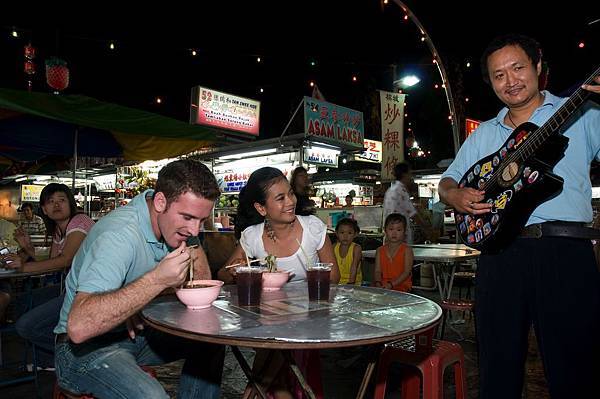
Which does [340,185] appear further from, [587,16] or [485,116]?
[587,16]

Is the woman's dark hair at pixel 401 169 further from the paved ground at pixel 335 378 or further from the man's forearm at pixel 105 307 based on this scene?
the man's forearm at pixel 105 307

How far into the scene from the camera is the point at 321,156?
9266 mm

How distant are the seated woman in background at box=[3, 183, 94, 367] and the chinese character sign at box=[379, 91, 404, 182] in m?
7.03

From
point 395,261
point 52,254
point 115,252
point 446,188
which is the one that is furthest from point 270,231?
point 52,254

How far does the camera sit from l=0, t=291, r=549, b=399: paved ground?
3.79m

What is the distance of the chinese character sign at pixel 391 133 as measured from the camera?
10.1 m

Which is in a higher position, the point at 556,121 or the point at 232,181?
the point at 232,181

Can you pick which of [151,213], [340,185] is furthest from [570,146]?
[340,185]

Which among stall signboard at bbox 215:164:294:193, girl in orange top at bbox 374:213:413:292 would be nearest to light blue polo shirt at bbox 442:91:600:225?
girl in orange top at bbox 374:213:413:292

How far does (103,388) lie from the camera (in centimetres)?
186

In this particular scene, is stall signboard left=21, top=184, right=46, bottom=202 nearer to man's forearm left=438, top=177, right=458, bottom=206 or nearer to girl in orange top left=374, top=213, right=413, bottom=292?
girl in orange top left=374, top=213, right=413, bottom=292

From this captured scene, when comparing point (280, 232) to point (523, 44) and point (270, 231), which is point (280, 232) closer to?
point (270, 231)

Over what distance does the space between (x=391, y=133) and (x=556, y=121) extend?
8357mm

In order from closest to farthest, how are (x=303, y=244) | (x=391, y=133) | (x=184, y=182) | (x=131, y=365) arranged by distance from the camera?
(x=131, y=365), (x=184, y=182), (x=303, y=244), (x=391, y=133)
